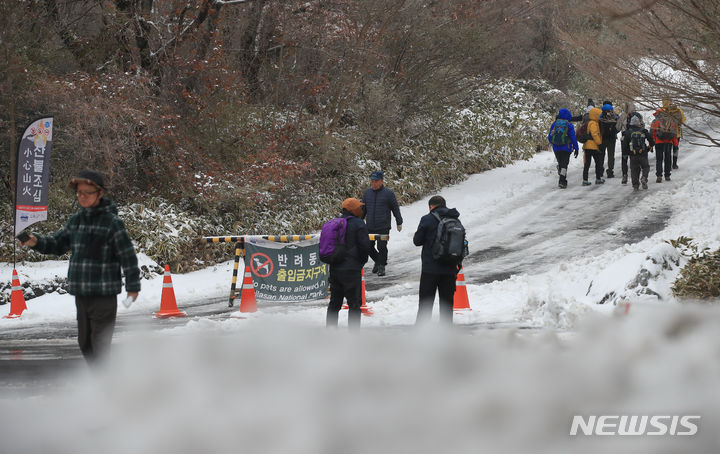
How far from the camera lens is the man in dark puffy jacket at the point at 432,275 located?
318 inches

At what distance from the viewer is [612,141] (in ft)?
66.2

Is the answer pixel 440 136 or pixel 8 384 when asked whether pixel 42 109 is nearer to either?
pixel 8 384

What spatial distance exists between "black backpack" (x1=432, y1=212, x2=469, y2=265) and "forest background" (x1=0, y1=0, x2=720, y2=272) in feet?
12.4

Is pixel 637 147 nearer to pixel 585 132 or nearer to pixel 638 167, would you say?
pixel 638 167

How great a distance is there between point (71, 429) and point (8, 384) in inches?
112

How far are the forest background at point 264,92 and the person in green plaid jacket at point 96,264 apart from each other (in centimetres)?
674

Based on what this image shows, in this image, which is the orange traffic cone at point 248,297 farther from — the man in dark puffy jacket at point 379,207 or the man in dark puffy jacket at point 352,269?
the man in dark puffy jacket at point 379,207

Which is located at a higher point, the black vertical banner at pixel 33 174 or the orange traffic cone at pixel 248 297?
the black vertical banner at pixel 33 174

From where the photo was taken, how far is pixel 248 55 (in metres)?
19.6

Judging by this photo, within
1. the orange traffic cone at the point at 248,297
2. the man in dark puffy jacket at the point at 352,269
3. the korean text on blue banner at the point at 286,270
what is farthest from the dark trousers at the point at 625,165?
the man in dark puffy jacket at the point at 352,269

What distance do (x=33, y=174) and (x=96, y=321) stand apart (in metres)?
7.82

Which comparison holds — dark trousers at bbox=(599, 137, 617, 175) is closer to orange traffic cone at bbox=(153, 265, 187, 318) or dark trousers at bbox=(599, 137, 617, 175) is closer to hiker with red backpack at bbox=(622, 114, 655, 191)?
hiker with red backpack at bbox=(622, 114, 655, 191)

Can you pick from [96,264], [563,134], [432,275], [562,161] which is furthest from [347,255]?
[562,161]

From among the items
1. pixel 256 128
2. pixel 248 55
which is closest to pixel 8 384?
pixel 256 128
